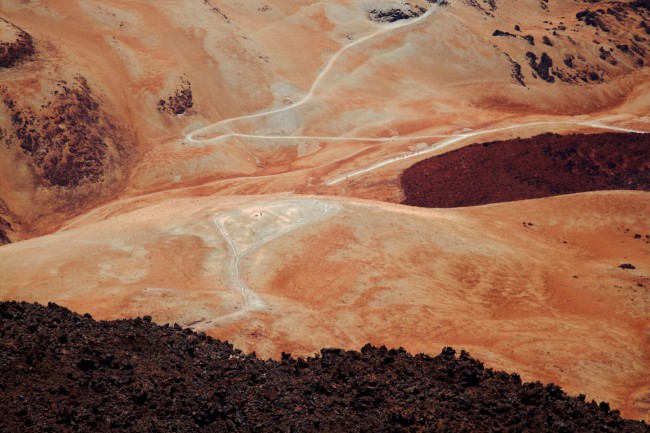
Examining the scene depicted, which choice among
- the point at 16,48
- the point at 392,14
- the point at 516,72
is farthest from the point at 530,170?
the point at 392,14

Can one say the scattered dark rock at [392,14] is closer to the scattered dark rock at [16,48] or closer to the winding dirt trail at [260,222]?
the scattered dark rock at [16,48]

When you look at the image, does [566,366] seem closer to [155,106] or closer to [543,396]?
[543,396]

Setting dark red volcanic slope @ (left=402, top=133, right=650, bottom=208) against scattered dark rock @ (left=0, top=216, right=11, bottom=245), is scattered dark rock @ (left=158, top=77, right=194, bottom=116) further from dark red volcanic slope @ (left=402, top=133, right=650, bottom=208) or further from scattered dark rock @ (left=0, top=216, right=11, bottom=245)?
dark red volcanic slope @ (left=402, top=133, right=650, bottom=208)

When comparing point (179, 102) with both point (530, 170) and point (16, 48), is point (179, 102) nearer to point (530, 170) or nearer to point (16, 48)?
point (16, 48)

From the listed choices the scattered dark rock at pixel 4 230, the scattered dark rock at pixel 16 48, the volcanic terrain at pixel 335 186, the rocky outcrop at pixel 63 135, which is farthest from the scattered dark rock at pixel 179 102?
the scattered dark rock at pixel 4 230

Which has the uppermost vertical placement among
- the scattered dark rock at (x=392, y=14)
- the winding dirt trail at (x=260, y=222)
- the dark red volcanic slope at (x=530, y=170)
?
the scattered dark rock at (x=392, y=14)
